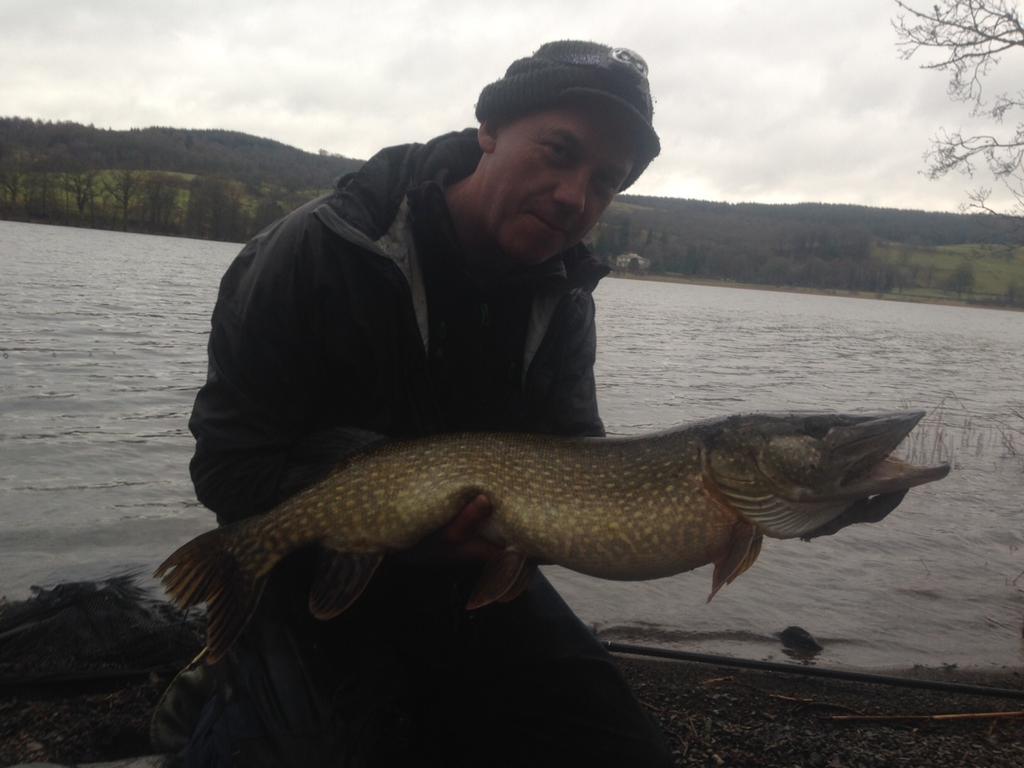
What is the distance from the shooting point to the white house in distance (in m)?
61.1

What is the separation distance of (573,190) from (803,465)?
1.18 meters

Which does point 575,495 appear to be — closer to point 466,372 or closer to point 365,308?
point 466,372

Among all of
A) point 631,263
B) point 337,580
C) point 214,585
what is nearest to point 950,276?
point 631,263

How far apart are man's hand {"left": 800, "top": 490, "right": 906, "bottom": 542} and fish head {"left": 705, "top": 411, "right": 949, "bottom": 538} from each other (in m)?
0.02

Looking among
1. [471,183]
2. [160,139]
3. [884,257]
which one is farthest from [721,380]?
[160,139]

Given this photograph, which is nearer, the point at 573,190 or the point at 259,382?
the point at 259,382

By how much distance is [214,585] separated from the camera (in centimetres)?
251

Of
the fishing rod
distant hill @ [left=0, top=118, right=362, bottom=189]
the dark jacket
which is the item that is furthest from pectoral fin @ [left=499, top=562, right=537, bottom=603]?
distant hill @ [left=0, top=118, right=362, bottom=189]

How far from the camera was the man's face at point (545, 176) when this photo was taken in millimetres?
2758

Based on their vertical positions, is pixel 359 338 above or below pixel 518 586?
above

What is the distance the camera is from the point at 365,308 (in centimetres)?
262

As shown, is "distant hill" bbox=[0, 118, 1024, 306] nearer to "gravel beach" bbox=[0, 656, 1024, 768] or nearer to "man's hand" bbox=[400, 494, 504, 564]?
A: "gravel beach" bbox=[0, 656, 1024, 768]

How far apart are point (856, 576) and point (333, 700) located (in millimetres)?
4499

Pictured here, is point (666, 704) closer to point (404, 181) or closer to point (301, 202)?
point (404, 181)
